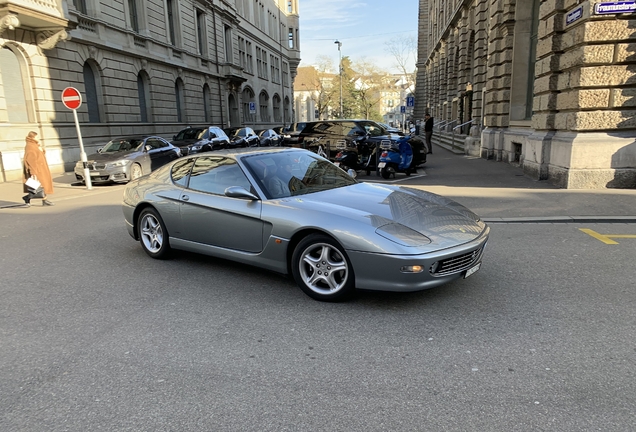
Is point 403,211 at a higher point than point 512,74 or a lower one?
lower

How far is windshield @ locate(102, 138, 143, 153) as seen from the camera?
622 inches

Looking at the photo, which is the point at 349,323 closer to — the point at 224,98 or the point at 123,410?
the point at 123,410

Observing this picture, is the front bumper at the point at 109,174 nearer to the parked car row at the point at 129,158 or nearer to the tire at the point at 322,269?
the parked car row at the point at 129,158

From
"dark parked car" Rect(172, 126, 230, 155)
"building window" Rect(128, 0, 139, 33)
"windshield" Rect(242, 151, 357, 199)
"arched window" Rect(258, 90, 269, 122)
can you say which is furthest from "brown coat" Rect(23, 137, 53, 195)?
"arched window" Rect(258, 90, 269, 122)

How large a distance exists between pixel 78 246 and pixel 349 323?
16.1ft

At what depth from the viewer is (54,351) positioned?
138 inches

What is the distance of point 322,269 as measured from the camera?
4242 mm

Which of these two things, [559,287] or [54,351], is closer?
[54,351]

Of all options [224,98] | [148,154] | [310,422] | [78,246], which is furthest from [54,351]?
[224,98]

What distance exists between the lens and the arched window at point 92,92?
867 inches

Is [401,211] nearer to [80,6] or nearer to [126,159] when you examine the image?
[126,159]

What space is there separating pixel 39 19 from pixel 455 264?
19291mm

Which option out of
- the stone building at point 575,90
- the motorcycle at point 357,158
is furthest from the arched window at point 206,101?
the stone building at point 575,90

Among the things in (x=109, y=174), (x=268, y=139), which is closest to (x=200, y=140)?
(x=109, y=174)
